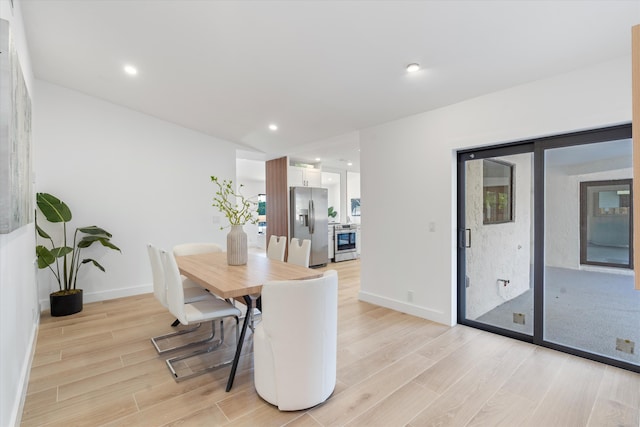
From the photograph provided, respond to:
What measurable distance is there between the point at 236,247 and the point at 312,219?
3731 millimetres

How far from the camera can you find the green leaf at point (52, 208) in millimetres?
3643

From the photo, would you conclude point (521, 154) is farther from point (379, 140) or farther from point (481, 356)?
point (481, 356)

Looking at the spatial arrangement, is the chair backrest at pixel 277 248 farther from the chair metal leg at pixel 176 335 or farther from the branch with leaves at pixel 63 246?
the branch with leaves at pixel 63 246

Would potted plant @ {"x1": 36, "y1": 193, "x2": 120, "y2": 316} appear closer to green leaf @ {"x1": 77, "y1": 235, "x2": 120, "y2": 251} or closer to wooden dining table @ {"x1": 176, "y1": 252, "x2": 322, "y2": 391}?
green leaf @ {"x1": 77, "y1": 235, "x2": 120, "y2": 251}

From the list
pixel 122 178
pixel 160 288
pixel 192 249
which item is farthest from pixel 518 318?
Answer: pixel 122 178

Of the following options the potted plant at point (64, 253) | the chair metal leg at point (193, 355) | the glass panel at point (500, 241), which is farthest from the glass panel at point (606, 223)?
the potted plant at point (64, 253)

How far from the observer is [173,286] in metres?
2.35

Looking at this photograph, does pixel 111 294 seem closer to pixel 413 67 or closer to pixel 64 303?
pixel 64 303

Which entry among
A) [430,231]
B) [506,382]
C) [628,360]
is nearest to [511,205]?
[430,231]

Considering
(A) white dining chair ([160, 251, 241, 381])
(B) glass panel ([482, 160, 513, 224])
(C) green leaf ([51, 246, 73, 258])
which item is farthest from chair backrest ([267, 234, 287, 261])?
(C) green leaf ([51, 246, 73, 258])

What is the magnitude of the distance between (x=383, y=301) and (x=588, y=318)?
6.70 ft

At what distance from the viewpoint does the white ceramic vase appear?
2.88m

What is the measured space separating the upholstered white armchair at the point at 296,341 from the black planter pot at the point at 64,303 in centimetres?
322

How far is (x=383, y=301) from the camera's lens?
13.1 feet
